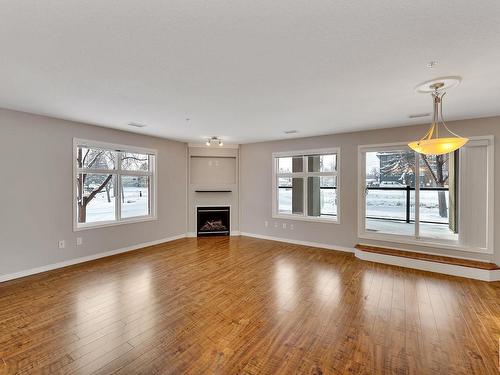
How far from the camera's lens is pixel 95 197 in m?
4.73

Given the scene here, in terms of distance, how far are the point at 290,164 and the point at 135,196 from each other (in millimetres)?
3868

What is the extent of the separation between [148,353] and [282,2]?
2851 mm

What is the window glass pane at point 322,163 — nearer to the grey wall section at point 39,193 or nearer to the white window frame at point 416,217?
the white window frame at point 416,217

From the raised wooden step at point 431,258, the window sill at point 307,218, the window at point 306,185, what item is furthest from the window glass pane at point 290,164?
the raised wooden step at point 431,258

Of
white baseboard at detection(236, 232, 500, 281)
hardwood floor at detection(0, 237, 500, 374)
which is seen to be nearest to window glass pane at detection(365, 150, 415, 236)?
white baseboard at detection(236, 232, 500, 281)

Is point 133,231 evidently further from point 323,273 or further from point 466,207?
point 466,207

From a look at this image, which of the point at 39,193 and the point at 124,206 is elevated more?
the point at 39,193

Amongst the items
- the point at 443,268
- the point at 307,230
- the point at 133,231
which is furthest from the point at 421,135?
the point at 133,231

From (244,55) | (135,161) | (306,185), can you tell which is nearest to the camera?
(244,55)

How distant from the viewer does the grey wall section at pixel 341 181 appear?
402 centimetres

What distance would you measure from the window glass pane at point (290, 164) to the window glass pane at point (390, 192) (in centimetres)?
157

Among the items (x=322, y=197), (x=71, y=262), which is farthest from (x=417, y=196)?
(x=71, y=262)

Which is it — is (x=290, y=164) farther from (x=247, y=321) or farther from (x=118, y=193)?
(x=247, y=321)

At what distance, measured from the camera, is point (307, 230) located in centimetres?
570
